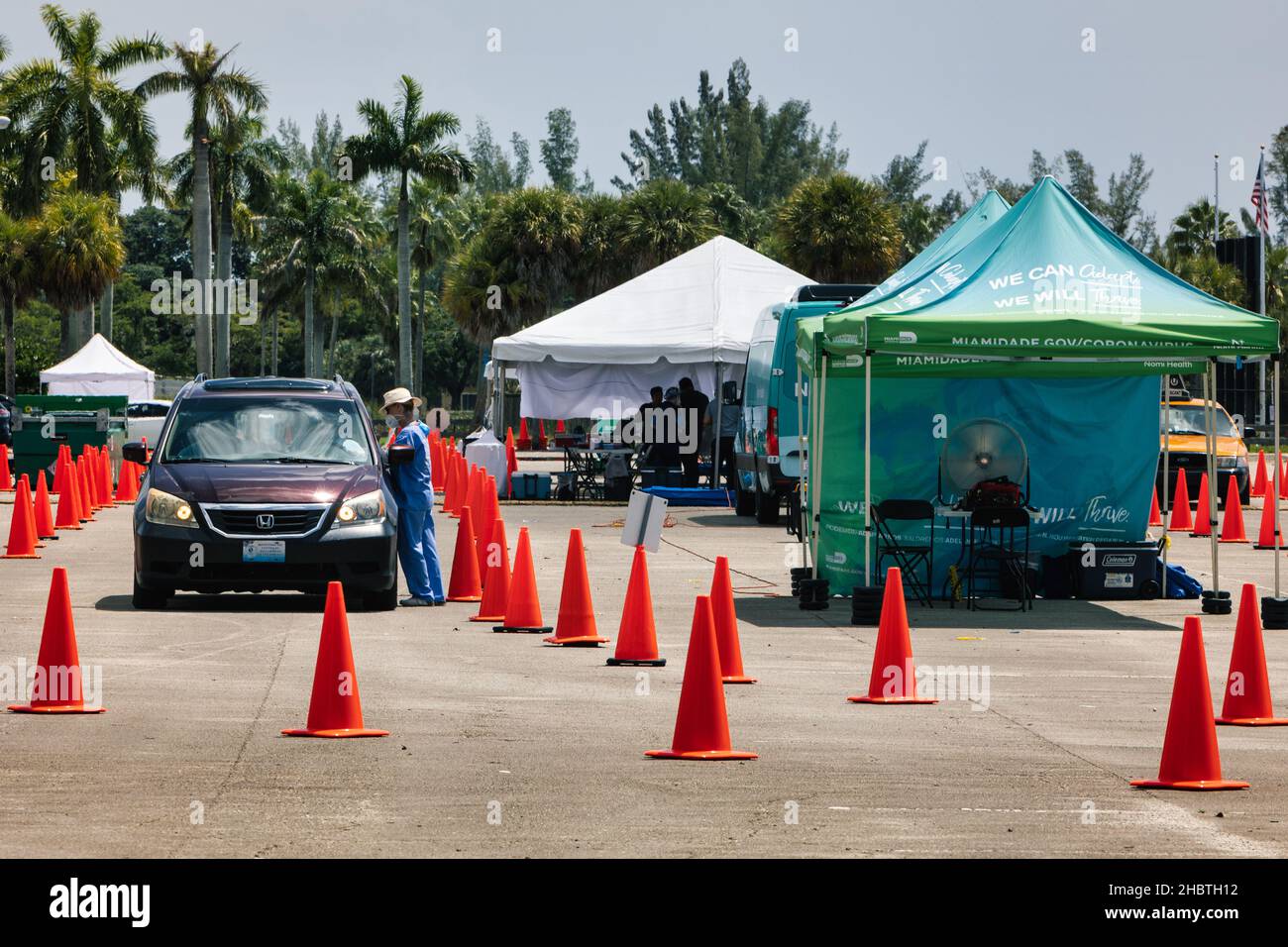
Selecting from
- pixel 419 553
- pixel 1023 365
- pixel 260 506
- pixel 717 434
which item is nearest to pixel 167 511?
pixel 260 506

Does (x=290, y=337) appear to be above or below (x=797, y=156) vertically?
below

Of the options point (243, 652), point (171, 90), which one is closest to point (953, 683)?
point (243, 652)

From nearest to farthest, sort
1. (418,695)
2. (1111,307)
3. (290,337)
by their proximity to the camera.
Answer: (418,695), (1111,307), (290,337)

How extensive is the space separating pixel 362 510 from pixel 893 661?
5.11 metres

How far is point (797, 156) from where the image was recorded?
393 ft

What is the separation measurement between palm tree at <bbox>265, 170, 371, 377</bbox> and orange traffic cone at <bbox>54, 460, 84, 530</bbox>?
60456 mm

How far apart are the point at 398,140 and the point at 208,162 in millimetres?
6487

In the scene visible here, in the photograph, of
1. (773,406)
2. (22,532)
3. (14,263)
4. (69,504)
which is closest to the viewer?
(22,532)

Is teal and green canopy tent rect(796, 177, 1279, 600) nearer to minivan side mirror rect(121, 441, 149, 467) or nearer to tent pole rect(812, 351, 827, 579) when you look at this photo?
tent pole rect(812, 351, 827, 579)

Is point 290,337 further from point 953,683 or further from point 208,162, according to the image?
point 953,683

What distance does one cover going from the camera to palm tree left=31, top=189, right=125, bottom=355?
6247cm

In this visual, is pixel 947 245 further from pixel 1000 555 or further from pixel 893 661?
pixel 893 661

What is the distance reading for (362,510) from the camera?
14352 millimetres

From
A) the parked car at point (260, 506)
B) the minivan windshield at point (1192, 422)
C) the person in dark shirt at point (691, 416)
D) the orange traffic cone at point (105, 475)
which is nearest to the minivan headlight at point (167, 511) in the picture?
the parked car at point (260, 506)
